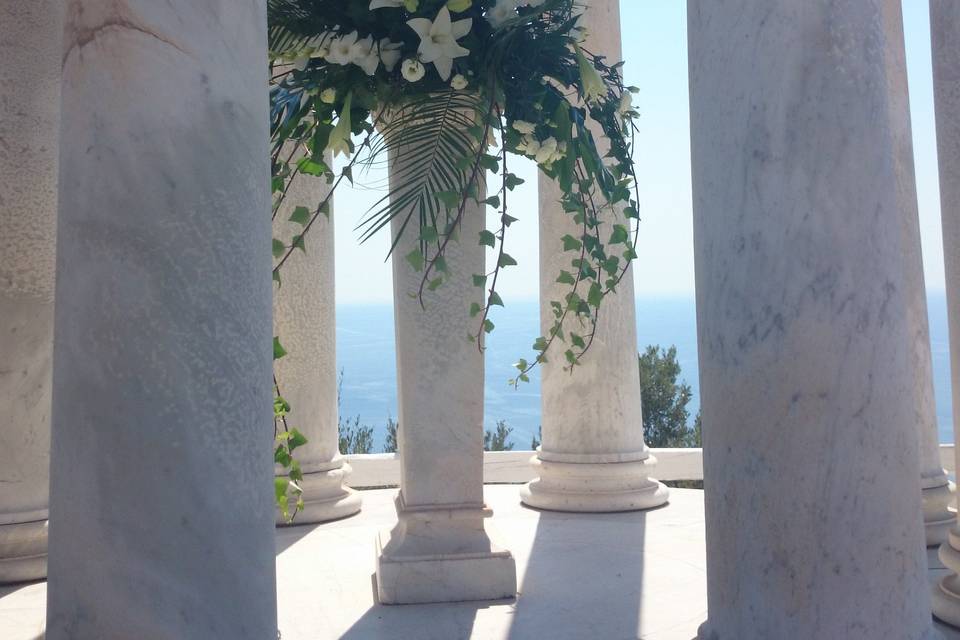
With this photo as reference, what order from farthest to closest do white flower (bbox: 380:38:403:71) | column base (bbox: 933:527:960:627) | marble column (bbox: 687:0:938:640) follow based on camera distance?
column base (bbox: 933:527:960:627)
white flower (bbox: 380:38:403:71)
marble column (bbox: 687:0:938:640)

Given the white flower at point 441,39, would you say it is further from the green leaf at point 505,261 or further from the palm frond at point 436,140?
the green leaf at point 505,261

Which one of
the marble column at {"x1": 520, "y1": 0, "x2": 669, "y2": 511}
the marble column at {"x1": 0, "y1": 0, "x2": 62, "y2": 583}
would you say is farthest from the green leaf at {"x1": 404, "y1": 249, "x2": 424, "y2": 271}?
the marble column at {"x1": 520, "y1": 0, "x2": 669, "y2": 511}

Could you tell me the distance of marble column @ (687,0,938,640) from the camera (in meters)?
31.4

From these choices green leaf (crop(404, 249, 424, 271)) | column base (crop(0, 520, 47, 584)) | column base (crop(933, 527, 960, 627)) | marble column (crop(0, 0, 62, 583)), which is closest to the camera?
green leaf (crop(404, 249, 424, 271))

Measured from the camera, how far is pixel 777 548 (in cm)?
3183

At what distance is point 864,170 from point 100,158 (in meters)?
24.7

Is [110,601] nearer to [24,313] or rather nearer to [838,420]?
[838,420]

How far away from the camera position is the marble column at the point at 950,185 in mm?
49500

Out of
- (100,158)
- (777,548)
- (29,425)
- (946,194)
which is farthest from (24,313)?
(946,194)

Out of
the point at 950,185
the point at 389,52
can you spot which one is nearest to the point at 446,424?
the point at 389,52

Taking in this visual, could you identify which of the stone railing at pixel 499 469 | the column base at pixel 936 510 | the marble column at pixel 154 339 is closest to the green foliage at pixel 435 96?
the marble column at pixel 154 339

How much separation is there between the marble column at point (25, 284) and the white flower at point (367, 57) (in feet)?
86.8

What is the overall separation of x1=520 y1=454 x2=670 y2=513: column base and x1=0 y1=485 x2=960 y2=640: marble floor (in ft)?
4.73

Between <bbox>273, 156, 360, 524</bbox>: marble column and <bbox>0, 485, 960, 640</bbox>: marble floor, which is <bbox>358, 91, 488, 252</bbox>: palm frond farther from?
<bbox>273, 156, 360, 524</bbox>: marble column
